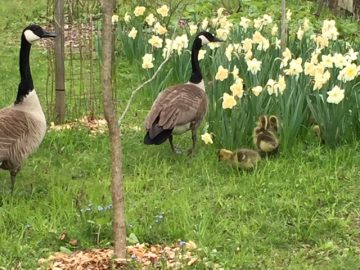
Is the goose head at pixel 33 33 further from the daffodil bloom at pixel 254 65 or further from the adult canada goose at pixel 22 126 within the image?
the daffodil bloom at pixel 254 65

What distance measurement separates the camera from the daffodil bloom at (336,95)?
5756 millimetres

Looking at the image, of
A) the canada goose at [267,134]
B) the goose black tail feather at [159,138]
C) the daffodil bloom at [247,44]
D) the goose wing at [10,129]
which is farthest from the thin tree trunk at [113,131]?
the daffodil bloom at [247,44]

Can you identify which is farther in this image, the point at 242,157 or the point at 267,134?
the point at 267,134

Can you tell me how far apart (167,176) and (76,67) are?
413 centimetres

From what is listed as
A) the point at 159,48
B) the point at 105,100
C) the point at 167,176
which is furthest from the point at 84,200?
the point at 159,48

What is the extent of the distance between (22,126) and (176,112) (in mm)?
1316

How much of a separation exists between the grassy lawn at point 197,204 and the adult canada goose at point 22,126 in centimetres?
28

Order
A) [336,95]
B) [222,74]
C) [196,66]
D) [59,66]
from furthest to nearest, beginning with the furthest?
1. [59,66]
2. [196,66]
3. [222,74]
4. [336,95]

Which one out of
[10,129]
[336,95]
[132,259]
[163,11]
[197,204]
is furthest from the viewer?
[163,11]

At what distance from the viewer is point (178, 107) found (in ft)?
19.8

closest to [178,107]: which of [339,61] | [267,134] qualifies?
Answer: [267,134]

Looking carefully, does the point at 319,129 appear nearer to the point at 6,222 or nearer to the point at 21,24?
the point at 6,222

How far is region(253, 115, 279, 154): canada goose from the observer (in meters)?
5.85

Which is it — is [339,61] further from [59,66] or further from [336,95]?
[59,66]
